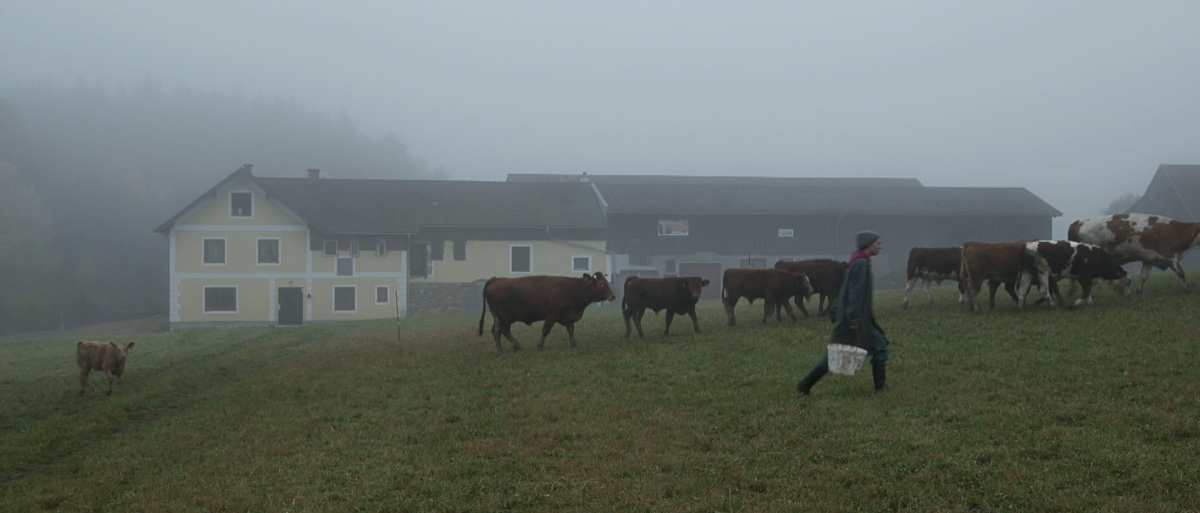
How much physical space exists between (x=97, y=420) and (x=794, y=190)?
46723 mm

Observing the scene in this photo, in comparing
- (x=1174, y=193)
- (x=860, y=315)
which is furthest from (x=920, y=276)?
(x=1174, y=193)

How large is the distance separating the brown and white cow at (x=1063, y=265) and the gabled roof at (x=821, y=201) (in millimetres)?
32272

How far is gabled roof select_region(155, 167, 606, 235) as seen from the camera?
151 feet

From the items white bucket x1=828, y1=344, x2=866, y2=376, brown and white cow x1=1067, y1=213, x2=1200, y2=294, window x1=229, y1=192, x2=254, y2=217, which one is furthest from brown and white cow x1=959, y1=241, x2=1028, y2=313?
window x1=229, y1=192, x2=254, y2=217

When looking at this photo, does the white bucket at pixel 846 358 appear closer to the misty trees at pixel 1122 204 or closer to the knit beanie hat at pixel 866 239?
the knit beanie hat at pixel 866 239

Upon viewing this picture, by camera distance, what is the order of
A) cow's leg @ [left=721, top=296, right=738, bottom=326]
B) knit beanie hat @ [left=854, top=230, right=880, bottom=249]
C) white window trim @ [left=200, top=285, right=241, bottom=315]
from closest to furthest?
knit beanie hat @ [left=854, top=230, right=880, bottom=249] < cow's leg @ [left=721, top=296, right=738, bottom=326] < white window trim @ [left=200, top=285, right=241, bottom=315]

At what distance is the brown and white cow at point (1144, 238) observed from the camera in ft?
55.5

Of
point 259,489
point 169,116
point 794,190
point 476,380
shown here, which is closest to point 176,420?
point 476,380

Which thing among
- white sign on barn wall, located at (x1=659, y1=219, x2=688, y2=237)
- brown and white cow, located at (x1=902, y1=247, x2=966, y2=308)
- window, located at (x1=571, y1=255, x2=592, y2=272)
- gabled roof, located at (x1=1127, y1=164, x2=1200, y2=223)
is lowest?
window, located at (x1=571, y1=255, x2=592, y2=272)

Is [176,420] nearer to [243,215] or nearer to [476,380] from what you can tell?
[476,380]

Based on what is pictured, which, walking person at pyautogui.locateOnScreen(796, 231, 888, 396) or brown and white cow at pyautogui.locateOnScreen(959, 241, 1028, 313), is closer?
walking person at pyautogui.locateOnScreen(796, 231, 888, 396)

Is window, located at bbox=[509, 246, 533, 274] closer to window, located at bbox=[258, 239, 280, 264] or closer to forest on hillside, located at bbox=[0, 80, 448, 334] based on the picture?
window, located at bbox=[258, 239, 280, 264]

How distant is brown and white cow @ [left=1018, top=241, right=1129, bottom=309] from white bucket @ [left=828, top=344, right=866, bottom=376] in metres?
8.54

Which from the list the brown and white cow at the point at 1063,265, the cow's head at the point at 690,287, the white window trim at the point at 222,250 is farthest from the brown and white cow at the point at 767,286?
the white window trim at the point at 222,250
